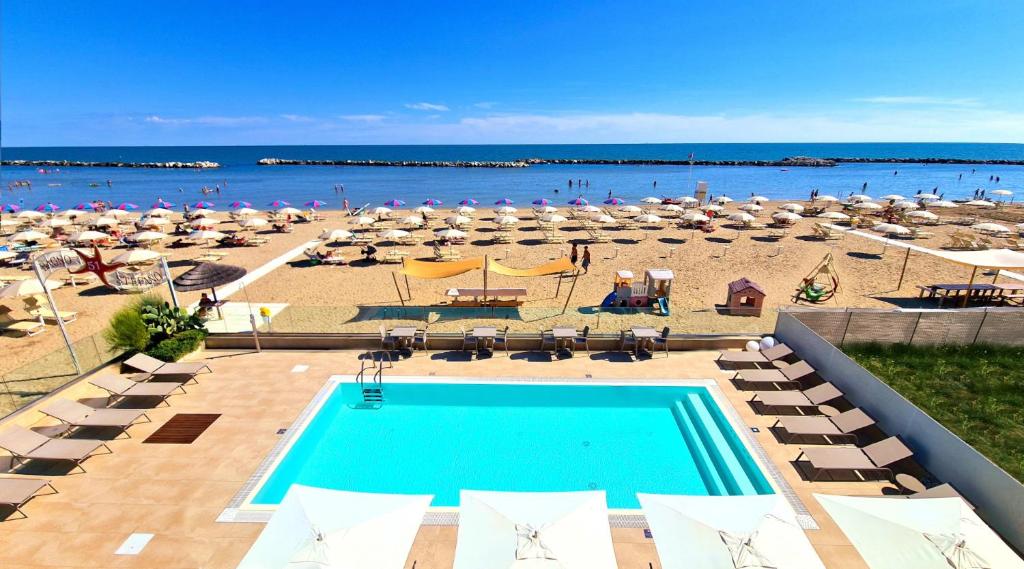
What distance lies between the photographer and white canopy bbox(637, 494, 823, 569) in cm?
501

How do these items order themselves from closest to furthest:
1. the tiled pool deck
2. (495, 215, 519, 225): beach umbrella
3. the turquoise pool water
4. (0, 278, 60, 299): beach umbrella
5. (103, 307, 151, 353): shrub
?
the tiled pool deck
the turquoise pool water
(103, 307, 151, 353): shrub
(0, 278, 60, 299): beach umbrella
(495, 215, 519, 225): beach umbrella

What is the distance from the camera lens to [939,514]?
5.63 m

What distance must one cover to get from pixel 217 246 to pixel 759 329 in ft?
94.6

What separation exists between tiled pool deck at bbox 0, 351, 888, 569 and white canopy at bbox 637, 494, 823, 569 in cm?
105

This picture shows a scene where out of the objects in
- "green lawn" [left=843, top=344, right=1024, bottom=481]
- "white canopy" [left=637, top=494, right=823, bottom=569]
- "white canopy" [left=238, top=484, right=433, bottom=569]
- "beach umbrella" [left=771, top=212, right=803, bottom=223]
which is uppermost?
"white canopy" [left=238, top=484, right=433, bottom=569]

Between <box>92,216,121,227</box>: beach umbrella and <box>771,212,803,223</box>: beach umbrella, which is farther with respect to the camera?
<box>771,212,803,223</box>: beach umbrella

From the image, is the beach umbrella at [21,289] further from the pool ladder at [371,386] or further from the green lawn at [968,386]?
the green lawn at [968,386]

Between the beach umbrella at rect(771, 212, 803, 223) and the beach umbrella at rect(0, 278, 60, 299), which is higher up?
the beach umbrella at rect(0, 278, 60, 299)

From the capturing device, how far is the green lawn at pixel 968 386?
334 inches

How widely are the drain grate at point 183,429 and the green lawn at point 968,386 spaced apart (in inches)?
581

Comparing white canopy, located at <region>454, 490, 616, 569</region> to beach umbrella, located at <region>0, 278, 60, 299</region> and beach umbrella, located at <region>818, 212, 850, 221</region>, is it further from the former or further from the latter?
beach umbrella, located at <region>818, 212, 850, 221</region>

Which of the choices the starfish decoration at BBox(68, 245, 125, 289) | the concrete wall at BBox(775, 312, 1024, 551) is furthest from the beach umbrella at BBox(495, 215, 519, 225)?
the concrete wall at BBox(775, 312, 1024, 551)

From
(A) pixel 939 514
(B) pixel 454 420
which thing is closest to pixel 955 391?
(A) pixel 939 514

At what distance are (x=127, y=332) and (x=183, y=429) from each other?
154 inches
